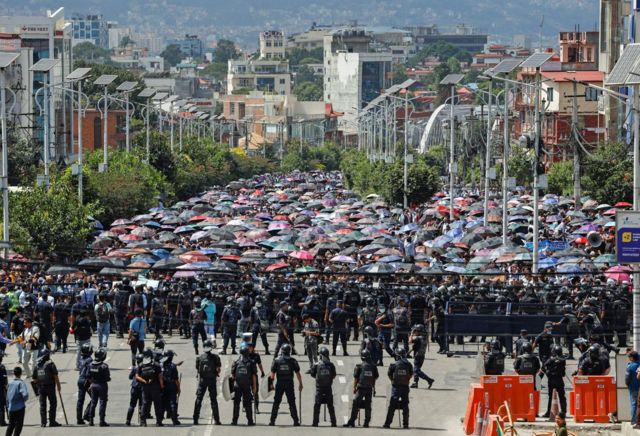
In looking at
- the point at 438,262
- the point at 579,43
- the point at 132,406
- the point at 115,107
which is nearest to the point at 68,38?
the point at 115,107

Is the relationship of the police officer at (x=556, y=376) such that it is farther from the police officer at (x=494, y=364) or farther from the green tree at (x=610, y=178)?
the green tree at (x=610, y=178)

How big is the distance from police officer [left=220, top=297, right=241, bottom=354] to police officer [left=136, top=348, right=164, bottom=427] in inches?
319

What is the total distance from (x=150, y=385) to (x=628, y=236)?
7.89 meters

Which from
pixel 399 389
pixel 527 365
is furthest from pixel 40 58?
pixel 399 389

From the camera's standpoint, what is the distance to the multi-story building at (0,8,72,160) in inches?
4441

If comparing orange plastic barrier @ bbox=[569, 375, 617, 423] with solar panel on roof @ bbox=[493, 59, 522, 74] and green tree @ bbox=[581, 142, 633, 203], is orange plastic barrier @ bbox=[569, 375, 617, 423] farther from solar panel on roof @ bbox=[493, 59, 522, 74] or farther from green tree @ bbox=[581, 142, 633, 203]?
green tree @ bbox=[581, 142, 633, 203]

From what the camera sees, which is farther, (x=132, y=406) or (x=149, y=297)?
(x=149, y=297)

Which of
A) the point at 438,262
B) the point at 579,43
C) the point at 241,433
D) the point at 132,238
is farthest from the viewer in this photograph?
the point at 579,43

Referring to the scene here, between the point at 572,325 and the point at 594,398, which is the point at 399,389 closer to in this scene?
the point at 594,398

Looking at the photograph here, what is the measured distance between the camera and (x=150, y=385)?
2752cm

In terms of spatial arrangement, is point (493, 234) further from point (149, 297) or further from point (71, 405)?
point (71, 405)

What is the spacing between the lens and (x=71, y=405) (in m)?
29.5

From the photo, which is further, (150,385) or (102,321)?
(102,321)

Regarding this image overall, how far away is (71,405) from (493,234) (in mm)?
30790
